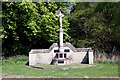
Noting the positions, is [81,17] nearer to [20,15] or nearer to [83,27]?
[83,27]

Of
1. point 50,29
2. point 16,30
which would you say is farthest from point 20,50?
point 50,29

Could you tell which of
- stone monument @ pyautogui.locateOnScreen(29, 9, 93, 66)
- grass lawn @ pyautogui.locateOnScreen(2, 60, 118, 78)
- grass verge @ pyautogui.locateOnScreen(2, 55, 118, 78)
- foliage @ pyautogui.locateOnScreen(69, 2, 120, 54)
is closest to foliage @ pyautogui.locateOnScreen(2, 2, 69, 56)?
foliage @ pyautogui.locateOnScreen(69, 2, 120, 54)

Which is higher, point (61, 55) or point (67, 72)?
point (61, 55)

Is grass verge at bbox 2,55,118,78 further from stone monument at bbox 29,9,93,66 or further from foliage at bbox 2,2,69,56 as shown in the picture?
foliage at bbox 2,2,69,56

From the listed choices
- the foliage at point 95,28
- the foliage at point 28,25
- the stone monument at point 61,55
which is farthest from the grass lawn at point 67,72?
the foliage at point 95,28

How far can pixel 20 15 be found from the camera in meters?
27.3

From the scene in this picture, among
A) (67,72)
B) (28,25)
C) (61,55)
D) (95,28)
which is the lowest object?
(67,72)

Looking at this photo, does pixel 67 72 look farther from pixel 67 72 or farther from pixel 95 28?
pixel 95 28

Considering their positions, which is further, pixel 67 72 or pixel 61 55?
pixel 61 55

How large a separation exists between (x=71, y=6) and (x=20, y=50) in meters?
8.45

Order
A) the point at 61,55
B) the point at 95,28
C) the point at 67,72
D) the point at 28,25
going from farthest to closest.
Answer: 1. the point at 95,28
2. the point at 28,25
3. the point at 61,55
4. the point at 67,72

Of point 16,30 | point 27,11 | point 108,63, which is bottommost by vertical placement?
point 108,63

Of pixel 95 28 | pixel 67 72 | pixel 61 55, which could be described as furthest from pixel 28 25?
pixel 67 72

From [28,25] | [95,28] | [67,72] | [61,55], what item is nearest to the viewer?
[67,72]
